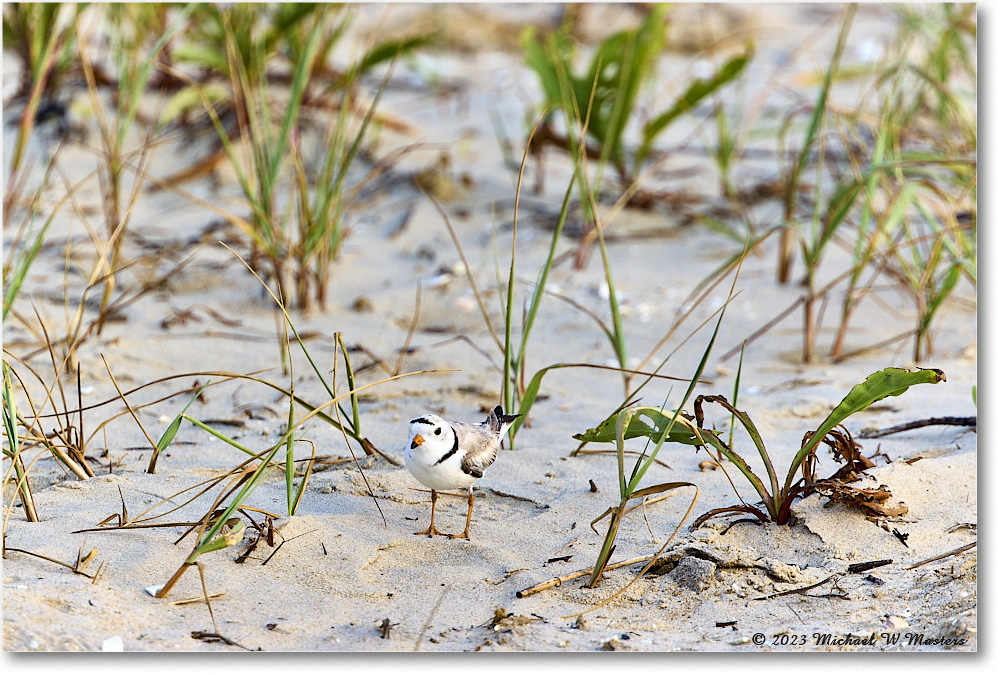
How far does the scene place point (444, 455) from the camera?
206 cm

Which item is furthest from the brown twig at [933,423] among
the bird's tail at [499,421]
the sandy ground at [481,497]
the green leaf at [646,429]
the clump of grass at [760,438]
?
the bird's tail at [499,421]

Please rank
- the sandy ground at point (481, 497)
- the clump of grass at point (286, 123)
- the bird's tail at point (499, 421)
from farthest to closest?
the clump of grass at point (286, 123)
the bird's tail at point (499, 421)
the sandy ground at point (481, 497)

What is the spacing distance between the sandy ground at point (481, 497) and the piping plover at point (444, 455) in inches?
5.7

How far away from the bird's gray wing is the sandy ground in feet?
0.53

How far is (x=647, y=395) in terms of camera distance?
3.05 m

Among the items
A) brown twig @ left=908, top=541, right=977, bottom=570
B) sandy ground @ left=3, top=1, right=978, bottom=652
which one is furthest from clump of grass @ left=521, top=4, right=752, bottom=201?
brown twig @ left=908, top=541, right=977, bottom=570

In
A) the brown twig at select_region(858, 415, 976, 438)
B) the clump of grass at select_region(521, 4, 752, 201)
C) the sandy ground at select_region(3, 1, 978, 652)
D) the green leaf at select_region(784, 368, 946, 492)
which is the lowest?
the sandy ground at select_region(3, 1, 978, 652)

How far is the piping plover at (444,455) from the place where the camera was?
6.75 ft

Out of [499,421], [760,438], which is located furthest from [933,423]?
[499,421]

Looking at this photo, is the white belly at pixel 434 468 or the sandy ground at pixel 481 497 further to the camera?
the white belly at pixel 434 468

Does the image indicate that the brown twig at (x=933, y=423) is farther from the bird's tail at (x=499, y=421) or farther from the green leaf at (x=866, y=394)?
the bird's tail at (x=499, y=421)

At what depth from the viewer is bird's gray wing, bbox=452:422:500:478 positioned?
82.9 inches

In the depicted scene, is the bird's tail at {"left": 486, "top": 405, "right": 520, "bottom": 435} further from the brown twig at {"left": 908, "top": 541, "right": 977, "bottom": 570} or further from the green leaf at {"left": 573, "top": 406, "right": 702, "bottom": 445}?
the brown twig at {"left": 908, "top": 541, "right": 977, "bottom": 570}

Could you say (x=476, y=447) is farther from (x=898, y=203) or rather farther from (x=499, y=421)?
(x=898, y=203)
